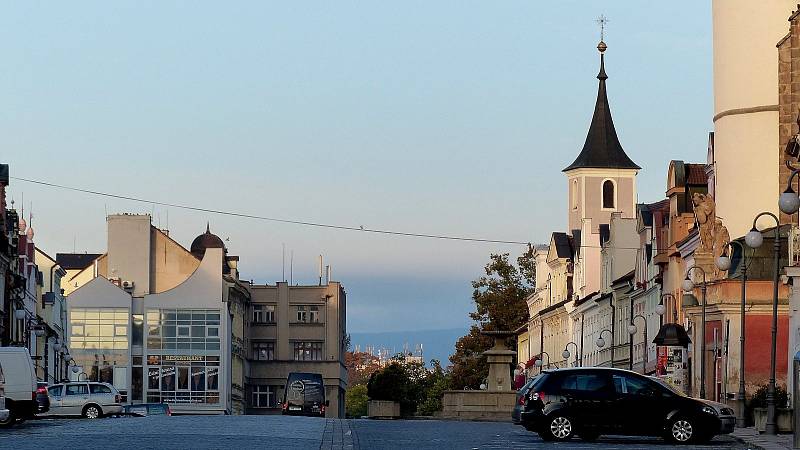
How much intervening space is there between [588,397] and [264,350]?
394 feet

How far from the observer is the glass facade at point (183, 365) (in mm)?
126250

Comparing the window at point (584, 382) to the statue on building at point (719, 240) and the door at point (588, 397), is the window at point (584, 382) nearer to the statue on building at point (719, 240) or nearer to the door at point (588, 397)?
the door at point (588, 397)

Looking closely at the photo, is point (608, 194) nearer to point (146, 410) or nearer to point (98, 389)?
point (146, 410)

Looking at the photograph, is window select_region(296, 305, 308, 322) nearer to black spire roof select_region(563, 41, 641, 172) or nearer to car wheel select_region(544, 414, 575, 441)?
black spire roof select_region(563, 41, 641, 172)

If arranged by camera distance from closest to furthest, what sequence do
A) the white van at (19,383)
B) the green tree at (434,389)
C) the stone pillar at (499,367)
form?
the white van at (19,383) → the stone pillar at (499,367) → the green tree at (434,389)

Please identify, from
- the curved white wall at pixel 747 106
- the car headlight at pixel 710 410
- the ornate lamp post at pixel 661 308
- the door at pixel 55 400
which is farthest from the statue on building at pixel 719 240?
the car headlight at pixel 710 410

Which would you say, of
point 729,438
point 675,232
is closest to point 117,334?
point 675,232

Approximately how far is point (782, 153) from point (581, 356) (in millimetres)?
51323

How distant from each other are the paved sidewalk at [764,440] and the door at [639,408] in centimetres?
189

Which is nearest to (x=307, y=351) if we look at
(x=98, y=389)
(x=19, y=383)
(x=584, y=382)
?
(x=98, y=389)

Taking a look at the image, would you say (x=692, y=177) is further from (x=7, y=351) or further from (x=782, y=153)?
(x=7, y=351)

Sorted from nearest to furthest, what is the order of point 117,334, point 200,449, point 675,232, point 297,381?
1. point 200,449
2. point 675,232
3. point 297,381
4. point 117,334

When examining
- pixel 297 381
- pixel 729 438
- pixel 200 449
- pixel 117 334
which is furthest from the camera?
pixel 117 334

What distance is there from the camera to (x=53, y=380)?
117125mm
